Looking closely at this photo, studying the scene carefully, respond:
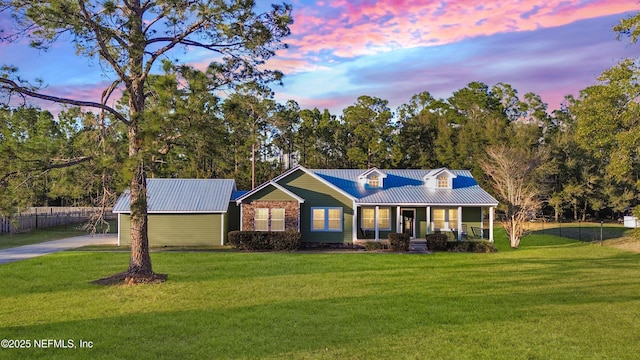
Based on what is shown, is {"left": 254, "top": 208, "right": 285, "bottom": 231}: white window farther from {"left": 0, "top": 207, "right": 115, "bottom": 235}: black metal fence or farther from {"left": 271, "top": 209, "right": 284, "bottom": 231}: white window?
{"left": 0, "top": 207, "right": 115, "bottom": 235}: black metal fence

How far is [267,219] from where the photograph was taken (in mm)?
25141

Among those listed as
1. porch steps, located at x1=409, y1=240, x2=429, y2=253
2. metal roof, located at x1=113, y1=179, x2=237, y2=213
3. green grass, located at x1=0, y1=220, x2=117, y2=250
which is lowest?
porch steps, located at x1=409, y1=240, x2=429, y2=253

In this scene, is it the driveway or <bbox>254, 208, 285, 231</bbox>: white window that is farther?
<bbox>254, 208, 285, 231</bbox>: white window

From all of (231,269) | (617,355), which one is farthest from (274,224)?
(617,355)

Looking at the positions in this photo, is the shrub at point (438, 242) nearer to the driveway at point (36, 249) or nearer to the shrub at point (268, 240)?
the shrub at point (268, 240)

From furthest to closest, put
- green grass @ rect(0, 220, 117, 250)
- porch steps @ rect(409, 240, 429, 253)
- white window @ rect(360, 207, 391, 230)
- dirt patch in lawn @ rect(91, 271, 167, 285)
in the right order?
white window @ rect(360, 207, 391, 230)
green grass @ rect(0, 220, 117, 250)
porch steps @ rect(409, 240, 429, 253)
dirt patch in lawn @ rect(91, 271, 167, 285)

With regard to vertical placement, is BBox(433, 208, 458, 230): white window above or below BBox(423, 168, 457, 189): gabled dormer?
below

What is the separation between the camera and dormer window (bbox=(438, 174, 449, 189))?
1080 inches

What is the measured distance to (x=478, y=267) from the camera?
57.8 ft

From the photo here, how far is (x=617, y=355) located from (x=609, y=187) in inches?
1871

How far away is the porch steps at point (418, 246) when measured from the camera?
23.0 m

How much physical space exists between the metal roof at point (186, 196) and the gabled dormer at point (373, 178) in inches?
308

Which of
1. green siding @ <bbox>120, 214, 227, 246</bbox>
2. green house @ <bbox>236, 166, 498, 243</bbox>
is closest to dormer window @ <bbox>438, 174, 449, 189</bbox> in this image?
green house @ <bbox>236, 166, 498, 243</bbox>

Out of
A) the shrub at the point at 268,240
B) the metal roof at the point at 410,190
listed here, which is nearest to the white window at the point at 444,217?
the metal roof at the point at 410,190
